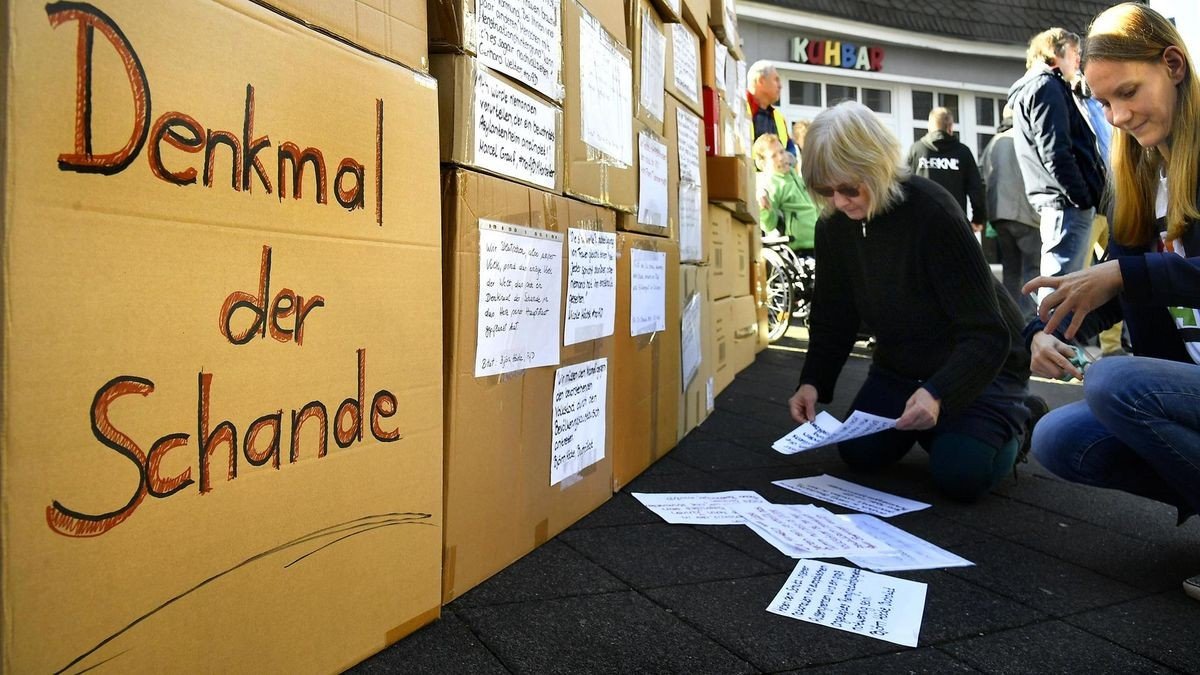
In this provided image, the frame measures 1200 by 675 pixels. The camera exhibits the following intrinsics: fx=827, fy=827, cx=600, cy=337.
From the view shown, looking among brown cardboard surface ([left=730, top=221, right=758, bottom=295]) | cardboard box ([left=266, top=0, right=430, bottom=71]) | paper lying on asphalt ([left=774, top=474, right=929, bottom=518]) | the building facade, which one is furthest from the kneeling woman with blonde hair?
the building facade

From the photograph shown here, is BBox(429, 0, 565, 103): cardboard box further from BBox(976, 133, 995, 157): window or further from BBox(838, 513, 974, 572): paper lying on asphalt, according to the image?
BBox(976, 133, 995, 157): window

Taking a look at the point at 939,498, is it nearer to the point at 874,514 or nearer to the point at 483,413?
the point at 874,514

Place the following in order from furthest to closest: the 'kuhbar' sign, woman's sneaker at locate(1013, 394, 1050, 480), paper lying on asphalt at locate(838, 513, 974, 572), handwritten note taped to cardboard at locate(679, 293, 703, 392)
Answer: the 'kuhbar' sign → handwritten note taped to cardboard at locate(679, 293, 703, 392) → woman's sneaker at locate(1013, 394, 1050, 480) → paper lying on asphalt at locate(838, 513, 974, 572)

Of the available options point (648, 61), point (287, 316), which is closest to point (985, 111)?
point (648, 61)

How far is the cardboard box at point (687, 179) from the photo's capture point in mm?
2238

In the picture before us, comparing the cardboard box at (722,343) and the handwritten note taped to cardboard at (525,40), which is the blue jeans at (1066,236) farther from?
the handwritten note taped to cardboard at (525,40)

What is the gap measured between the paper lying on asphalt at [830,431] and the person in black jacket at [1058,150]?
179 centimetres

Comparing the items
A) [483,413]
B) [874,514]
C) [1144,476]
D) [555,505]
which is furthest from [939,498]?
[483,413]

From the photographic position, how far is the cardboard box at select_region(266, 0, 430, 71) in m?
0.92

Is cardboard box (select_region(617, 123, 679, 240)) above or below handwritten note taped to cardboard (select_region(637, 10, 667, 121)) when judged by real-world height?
below

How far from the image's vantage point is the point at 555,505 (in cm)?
154

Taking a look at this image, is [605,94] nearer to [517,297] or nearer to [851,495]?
[517,297]

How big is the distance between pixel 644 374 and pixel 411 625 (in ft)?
3.32

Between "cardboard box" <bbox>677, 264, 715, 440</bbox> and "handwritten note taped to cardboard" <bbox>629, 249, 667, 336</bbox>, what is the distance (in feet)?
0.65
